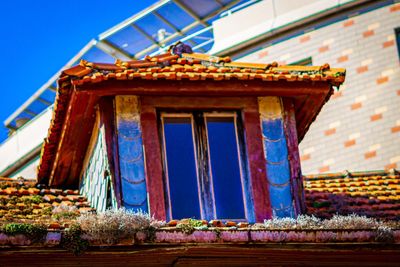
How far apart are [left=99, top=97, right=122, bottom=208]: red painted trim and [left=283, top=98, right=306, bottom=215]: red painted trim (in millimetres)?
2455

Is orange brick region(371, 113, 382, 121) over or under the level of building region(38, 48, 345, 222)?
over

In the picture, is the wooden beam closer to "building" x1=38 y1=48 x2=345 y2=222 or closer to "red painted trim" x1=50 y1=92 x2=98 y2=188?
"building" x1=38 y1=48 x2=345 y2=222

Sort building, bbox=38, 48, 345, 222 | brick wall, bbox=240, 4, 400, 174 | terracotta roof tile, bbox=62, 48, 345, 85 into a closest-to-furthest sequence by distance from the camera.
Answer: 1. building, bbox=38, 48, 345, 222
2. terracotta roof tile, bbox=62, 48, 345, 85
3. brick wall, bbox=240, 4, 400, 174

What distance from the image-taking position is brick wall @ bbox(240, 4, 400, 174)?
1068 inches

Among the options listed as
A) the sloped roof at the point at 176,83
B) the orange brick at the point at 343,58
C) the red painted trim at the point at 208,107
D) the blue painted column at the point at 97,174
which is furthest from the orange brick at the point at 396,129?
the blue painted column at the point at 97,174

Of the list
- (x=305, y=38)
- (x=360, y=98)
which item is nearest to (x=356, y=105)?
(x=360, y=98)

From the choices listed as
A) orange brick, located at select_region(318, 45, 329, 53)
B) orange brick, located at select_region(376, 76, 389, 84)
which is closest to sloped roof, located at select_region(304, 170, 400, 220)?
orange brick, located at select_region(376, 76, 389, 84)

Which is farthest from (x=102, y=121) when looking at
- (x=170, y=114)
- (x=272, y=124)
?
(x=272, y=124)

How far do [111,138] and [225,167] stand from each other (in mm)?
1602

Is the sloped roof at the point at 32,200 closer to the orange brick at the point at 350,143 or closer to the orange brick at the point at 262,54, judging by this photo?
the orange brick at the point at 350,143

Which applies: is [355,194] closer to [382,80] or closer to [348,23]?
[382,80]

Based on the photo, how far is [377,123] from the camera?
89.4ft

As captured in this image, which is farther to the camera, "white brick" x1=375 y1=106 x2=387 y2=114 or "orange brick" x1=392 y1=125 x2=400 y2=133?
"white brick" x1=375 y1=106 x2=387 y2=114

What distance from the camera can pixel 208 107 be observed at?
17.5 m
